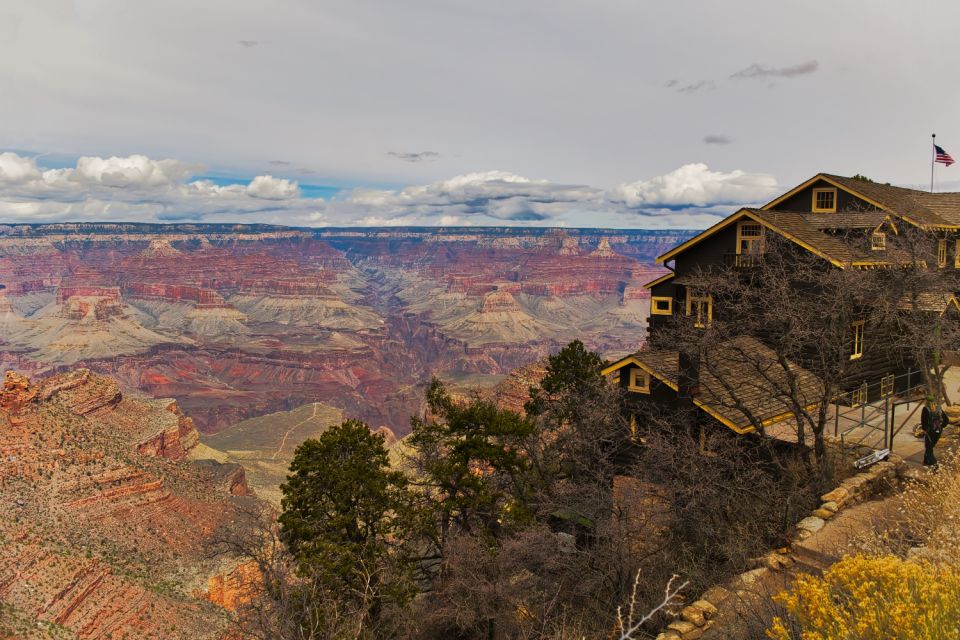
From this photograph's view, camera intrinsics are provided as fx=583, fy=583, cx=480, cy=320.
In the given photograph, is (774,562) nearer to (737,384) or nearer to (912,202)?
(737,384)

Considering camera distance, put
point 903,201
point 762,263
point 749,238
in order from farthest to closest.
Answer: point 903,201 < point 749,238 < point 762,263

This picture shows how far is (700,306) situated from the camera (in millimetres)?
26688

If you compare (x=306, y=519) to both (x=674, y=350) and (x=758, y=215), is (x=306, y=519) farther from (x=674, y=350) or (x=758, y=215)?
(x=758, y=215)

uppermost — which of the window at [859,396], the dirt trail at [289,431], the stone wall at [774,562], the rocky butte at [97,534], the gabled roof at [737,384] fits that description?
→ the gabled roof at [737,384]

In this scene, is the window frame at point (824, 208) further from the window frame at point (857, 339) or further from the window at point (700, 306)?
the window at point (700, 306)

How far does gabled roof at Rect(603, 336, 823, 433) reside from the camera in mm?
18750

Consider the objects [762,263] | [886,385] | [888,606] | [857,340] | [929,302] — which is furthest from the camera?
[886,385]

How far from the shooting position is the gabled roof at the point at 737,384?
61.5 ft

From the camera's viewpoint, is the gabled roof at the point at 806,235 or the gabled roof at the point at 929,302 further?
the gabled roof at the point at 806,235

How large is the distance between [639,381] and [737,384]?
4146mm

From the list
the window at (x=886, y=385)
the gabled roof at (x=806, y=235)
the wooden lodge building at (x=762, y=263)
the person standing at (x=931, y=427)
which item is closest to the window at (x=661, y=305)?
the wooden lodge building at (x=762, y=263)

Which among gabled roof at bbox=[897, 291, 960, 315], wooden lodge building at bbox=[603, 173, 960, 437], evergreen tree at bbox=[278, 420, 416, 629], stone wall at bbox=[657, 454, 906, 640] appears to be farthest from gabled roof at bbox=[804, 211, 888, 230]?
evergreen tree at bbox=[278, 420, 416, 629]

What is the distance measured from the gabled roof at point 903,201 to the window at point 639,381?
1230cm

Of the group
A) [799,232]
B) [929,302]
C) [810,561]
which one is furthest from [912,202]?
[810,561]
